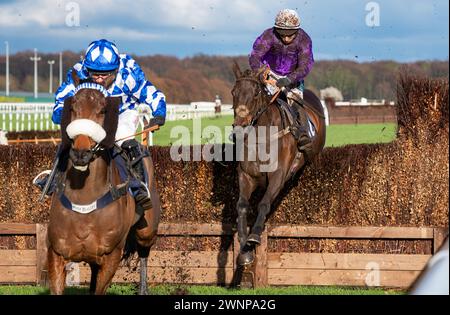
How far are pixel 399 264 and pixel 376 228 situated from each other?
46 centimetres

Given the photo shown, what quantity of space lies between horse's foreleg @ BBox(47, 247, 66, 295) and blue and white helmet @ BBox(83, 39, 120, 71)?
1.62 m

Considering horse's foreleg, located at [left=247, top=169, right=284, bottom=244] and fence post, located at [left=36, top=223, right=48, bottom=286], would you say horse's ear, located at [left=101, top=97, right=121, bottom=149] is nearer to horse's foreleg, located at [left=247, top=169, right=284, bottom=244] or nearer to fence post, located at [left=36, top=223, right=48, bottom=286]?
horse's foreleg, located at [left=247, top=169, right=284, bottom=244]

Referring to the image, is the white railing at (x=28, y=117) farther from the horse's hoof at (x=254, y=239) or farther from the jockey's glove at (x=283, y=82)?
the horse's hoof at (x=254, y=239)

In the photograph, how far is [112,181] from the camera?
652 centimetres

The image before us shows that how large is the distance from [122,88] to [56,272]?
1857mm

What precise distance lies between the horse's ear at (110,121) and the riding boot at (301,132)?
3.32 metres

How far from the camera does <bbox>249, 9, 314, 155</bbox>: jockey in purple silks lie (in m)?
9.43

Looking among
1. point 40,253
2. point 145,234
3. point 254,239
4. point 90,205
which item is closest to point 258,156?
point 254,239

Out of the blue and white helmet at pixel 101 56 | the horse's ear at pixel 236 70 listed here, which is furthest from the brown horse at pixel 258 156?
the blue and white helmet at pixel 101 56

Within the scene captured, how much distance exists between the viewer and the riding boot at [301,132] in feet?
30.4

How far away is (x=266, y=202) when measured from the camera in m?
8.65

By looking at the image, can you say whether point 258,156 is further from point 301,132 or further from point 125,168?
point 125,168

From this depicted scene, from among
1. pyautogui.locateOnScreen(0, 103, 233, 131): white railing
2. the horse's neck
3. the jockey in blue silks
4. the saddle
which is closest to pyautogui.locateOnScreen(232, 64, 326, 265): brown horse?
the jockey in blue silks
